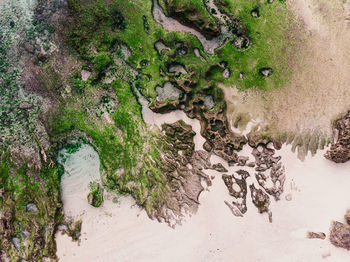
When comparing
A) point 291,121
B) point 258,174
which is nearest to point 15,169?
point 258,174

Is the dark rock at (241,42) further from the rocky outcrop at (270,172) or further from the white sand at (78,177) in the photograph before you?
the white sand at (78,177)

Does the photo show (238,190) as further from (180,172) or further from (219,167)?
(180,172)

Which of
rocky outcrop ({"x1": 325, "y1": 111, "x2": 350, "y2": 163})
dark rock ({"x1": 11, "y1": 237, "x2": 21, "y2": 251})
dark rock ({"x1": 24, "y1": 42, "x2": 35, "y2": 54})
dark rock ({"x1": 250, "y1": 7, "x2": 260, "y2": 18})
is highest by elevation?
dark rock ({"x1": 250, "y1": 7, "x2": 260, "y2": 18})

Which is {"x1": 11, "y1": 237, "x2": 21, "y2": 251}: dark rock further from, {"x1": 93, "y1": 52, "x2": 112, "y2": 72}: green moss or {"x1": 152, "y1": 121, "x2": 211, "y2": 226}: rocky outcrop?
{"x1": 93, "y1": 52, "x2": 112, "y2": 72}: green moss

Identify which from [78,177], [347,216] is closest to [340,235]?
[347,216]

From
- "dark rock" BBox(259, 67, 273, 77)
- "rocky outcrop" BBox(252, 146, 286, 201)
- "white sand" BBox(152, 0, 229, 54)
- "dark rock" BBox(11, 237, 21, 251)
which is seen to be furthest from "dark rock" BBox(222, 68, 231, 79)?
"dark rock" BBox(11, 237, 21, 251)

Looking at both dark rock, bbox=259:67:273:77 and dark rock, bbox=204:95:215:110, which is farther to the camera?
dark rock, bbox=204:95:215:110

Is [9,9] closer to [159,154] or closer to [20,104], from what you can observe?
[20,104]
